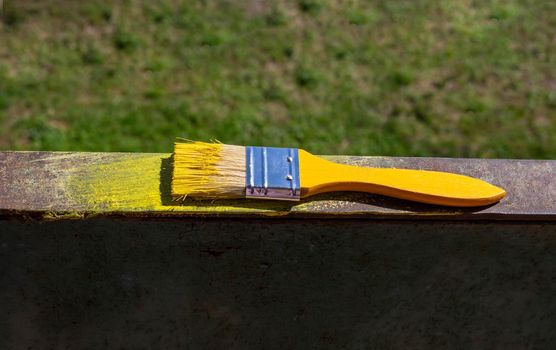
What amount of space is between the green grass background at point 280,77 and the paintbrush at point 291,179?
1763 millimetres

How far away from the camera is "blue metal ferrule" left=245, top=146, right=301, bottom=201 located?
2285 millimetres

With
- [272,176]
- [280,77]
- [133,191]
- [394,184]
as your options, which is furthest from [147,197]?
[280,77]

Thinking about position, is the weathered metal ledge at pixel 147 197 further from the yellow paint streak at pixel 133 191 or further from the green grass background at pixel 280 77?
the green grass background at pixel 280 77

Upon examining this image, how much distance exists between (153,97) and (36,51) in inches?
32.8

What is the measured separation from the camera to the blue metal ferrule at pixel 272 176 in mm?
2285

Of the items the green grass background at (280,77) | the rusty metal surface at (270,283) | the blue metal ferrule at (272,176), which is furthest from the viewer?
the green grass background at (280,77)

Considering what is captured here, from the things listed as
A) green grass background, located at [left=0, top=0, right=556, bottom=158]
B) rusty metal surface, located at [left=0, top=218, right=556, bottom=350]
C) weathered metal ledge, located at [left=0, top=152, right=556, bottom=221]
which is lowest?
rusty metal surface, located at [left=0, top=218, right=556, bottom=350]

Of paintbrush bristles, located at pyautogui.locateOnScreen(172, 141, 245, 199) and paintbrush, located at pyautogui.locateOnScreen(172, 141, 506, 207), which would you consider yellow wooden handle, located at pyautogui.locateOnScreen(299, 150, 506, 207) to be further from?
paintbrush bristles, located at pyautogui.locateOnScreen(172, 141, 245, 199)

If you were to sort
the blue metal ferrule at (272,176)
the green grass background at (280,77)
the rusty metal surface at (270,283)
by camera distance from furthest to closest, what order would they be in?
the green grass background at (280,77), the rusty metal surface at (270,283), the blue metal ferrule at (272,176)

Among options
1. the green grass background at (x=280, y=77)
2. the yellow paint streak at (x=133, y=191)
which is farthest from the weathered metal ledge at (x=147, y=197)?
the green grass background at (x=280, y=77)

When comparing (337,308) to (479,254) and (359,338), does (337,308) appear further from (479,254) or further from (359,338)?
(479,254)

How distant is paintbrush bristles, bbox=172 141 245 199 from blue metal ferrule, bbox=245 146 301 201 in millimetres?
27

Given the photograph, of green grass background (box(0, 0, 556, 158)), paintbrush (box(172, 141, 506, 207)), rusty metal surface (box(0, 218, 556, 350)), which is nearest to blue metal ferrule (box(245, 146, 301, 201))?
paintbrush (box(172, 141, 506, 207))

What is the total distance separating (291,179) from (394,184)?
1.16 ft
